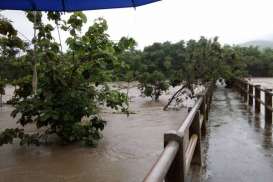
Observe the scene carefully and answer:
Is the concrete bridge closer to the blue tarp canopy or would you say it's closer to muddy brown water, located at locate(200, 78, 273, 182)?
muddy brown water, located at locate(200, 78, 273, 182)

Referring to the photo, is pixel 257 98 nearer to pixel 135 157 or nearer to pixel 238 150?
pixel 238 150

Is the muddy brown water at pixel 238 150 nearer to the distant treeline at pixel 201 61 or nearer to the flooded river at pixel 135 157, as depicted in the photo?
the flooded river at pixel 135 157

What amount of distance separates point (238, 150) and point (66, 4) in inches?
130

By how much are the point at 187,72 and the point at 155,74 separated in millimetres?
3059

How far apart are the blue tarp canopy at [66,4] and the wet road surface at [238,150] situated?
2093 millimetres

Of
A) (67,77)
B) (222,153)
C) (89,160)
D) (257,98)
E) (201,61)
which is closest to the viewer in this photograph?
(222,153)

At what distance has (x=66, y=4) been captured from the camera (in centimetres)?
434

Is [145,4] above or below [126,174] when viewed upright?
above

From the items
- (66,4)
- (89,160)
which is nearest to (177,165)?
(66,4)

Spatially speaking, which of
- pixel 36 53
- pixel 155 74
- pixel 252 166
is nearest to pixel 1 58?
pixel 36 53

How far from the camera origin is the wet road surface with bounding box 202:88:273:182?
4746 mm

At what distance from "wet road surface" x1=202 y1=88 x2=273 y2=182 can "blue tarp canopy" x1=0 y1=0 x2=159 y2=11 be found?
2093 millimetres

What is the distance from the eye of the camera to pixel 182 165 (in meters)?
2.96

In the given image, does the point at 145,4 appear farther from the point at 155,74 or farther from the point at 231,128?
the point at 155,74
